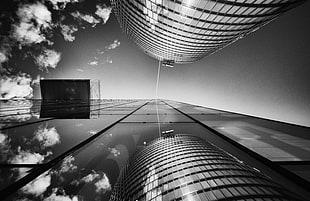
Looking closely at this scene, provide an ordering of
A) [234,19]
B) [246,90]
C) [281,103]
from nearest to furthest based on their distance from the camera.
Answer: [281,103]
[246,90]
[234,19]

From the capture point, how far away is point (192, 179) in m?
1.36

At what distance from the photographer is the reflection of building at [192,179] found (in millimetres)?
1114

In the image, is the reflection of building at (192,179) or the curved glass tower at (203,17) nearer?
the reflection of building at (192,179)

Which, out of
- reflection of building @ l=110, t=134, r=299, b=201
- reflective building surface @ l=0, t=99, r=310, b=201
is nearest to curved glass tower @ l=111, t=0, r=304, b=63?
reflective building surface @ l=0, t=99, r=310, b=201

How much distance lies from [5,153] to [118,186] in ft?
5.10

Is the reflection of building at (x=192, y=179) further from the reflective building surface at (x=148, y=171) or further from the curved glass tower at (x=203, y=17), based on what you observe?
the curved glass tower at (x=203, y=17)

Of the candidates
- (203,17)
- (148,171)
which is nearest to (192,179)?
(148,171)

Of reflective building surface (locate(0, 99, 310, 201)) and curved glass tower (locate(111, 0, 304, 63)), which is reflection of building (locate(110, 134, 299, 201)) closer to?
reflective building surface (locate(0, 99, 310, 201))

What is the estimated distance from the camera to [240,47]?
464 inches

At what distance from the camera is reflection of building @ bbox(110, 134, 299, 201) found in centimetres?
111

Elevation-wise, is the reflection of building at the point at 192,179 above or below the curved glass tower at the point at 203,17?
below

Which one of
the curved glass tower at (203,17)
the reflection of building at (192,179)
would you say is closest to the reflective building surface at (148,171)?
the reflection of building at (192,179)

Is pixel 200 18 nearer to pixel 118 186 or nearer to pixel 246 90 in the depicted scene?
pixel 246 90

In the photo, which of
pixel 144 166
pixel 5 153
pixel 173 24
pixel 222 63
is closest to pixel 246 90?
pixel 222 63
